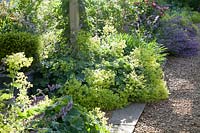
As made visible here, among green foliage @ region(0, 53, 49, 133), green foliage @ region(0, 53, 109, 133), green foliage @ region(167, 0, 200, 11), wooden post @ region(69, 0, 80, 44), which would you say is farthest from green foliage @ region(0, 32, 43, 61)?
green foliage @ region(167, 0, 200, 11)

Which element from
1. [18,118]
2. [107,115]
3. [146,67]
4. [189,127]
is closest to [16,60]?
[18,118]

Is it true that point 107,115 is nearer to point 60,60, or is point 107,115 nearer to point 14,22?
point 60,60

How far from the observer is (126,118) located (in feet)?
14.7

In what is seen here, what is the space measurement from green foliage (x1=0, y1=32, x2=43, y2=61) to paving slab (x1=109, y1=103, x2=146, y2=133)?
49.3 inches

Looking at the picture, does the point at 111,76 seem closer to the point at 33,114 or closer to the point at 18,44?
the point at 18,44

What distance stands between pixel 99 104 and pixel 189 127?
38.1 inches

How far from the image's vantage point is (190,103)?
513 centimetres

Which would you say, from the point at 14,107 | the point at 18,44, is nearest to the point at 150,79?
the point at 18,44

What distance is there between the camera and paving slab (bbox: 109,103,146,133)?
4.20 m

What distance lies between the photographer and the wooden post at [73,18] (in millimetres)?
Result: 5719

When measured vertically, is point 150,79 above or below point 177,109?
above

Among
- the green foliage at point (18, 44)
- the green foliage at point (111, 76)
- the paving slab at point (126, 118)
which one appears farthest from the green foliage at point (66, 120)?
the green foliage at point (18, 44)

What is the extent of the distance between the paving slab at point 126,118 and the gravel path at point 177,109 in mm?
60

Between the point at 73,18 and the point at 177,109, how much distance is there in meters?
1.84
